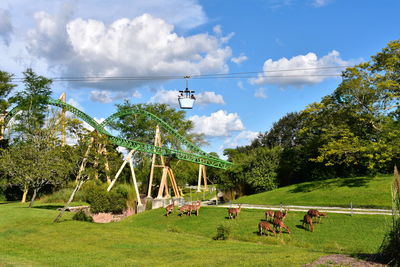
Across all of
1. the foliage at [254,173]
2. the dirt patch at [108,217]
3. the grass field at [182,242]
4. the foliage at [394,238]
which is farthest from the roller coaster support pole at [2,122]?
the foliage at [394,238]

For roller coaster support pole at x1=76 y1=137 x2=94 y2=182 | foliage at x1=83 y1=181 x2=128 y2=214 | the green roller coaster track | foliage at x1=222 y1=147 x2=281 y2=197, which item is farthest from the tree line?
roller coaster support pole at x1=76 y1=137 x2=94 y2=182

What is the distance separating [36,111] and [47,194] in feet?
43.6

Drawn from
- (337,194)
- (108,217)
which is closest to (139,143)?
(108,217)

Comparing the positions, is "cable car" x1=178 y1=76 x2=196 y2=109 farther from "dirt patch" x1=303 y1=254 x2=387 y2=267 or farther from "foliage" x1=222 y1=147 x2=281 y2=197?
"foliage" x1=222 y1=147 x2=281 y2=197

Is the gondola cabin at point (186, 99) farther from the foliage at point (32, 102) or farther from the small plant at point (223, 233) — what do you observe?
the foliage at point (32, 102)

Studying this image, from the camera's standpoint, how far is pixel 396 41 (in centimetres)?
2908

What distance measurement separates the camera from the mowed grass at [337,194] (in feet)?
85.1

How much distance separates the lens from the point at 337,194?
93.6 ft

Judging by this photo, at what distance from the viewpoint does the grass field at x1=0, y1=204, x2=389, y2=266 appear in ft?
41.2

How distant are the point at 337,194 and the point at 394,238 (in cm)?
2110

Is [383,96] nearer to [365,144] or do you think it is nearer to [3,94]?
[365,144]

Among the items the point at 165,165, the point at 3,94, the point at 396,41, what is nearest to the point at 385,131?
the point at 396,41

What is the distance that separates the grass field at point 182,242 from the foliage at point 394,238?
7.49ft

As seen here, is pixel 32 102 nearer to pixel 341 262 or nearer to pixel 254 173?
pixel 254 173
